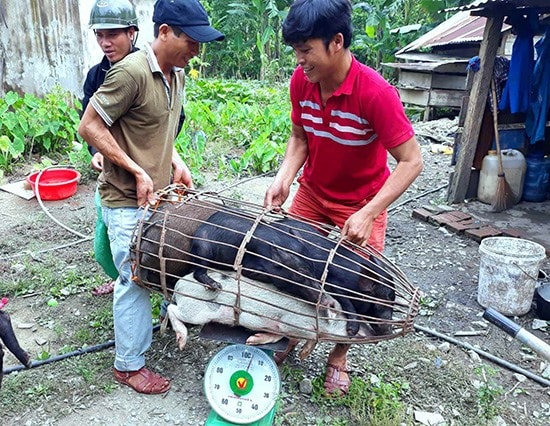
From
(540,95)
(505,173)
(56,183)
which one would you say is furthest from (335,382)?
(540,95)

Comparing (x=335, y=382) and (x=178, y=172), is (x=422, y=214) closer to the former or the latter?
(x=335, y=382)

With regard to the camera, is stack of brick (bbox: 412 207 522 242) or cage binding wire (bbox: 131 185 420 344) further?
stack of brick (bbox: 412 207 522 242)

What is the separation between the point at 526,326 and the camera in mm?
3912

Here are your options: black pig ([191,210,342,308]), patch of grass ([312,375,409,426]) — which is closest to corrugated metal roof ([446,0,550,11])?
patch of grass ([312,375,409,426])

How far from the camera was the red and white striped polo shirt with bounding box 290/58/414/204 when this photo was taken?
8.42 feet

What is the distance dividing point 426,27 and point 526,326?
11.4 meters

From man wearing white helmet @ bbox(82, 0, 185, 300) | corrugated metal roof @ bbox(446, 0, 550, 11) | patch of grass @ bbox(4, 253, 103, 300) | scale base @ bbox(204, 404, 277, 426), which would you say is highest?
corrugated metal roof @ bbox(446, 0, 550, 11)

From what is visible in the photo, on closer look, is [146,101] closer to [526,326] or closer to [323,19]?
[323,19]

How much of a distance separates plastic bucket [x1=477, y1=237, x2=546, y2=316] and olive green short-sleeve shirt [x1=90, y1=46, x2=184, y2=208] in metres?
2.51

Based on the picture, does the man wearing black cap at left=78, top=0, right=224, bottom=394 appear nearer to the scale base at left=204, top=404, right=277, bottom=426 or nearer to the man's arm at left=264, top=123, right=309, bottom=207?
the scale base at left=204, top=404, right=277, bottom=426

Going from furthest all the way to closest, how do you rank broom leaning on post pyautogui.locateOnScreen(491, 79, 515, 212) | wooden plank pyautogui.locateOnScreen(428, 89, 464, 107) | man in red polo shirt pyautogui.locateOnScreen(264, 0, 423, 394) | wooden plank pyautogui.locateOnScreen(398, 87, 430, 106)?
1. wooden plank pyautogui.locateOnScreen(398, 87, 430, 106)
2. wooden plank pyautogui.locateOnScreen(428, 89, 464, 107)
3. broom leaning on post pyautogui.locateOnScreen(491, 79, 515, 212)
4. man in red polo shirt pyautogui.locateOnScreen(264, 0, 423, 394)

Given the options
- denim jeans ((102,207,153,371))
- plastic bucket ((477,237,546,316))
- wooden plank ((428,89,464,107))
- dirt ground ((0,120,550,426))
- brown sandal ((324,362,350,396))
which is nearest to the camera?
denim jeans ((102,207,153,371))

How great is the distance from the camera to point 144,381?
9.77 ft

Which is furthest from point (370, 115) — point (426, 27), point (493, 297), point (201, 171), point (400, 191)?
point (426, 27)
